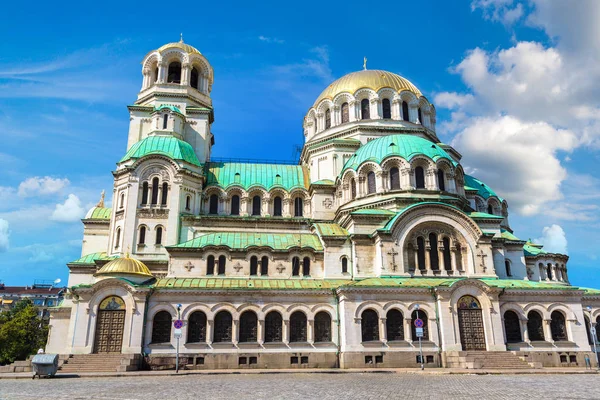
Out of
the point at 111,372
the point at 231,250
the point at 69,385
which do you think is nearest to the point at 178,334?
the point at 111,372

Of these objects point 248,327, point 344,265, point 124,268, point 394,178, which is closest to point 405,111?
point 394,178

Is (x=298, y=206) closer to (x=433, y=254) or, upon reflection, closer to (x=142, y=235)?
(x=433, y=254)

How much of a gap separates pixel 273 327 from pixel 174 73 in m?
30.1

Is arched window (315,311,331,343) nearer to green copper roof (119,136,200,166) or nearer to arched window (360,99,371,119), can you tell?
green copper roof (119,136,200,166)

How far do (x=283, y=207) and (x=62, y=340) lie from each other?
21.0 metres

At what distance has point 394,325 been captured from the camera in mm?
31750

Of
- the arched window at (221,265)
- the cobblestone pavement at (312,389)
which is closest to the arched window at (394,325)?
the cobblestone pavement at (312,389)

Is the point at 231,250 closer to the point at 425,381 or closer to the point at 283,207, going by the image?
the point at 283,207

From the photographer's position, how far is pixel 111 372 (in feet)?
89.1

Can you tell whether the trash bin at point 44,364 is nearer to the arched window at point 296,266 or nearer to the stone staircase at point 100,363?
the stone staircase at point 100,363

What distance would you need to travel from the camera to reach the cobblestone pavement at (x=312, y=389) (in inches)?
635

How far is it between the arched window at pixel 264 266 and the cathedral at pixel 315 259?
0.17 m

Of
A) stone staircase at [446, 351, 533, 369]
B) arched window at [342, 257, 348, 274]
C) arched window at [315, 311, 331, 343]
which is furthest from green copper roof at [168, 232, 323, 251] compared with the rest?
stone staircase at [446, 351, 533, 369]

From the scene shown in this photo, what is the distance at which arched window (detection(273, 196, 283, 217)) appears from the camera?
4397 centimetres
